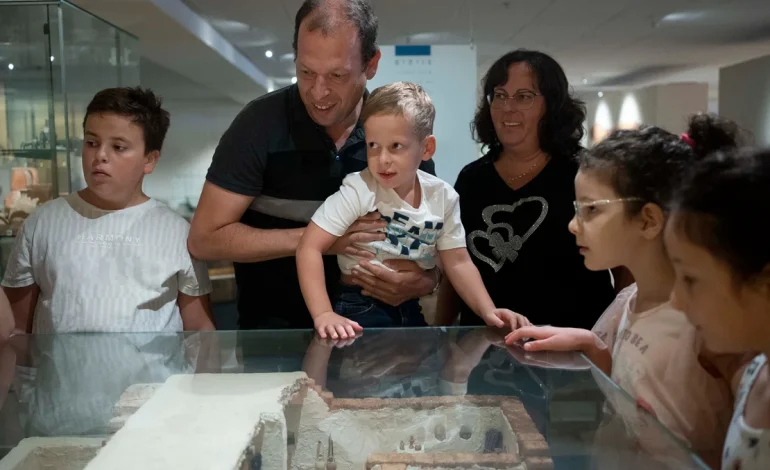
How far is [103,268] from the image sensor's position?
1.82m

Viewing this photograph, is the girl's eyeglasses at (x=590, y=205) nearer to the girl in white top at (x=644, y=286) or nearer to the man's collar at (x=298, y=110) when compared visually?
the girl in white top at (x=644, y=286)

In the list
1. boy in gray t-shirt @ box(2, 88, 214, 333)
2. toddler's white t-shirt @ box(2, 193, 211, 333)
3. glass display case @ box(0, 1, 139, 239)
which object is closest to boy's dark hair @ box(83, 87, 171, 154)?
Result: boy in gray t-shirt @ box(2, 88, 214, 333)

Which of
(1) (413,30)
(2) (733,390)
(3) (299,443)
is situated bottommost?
(3) (299,443)

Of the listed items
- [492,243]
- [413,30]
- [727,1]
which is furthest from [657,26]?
[492,243]

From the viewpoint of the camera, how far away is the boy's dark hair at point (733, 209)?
0.91 m

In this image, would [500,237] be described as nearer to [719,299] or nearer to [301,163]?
[301,163]

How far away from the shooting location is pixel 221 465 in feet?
3.29

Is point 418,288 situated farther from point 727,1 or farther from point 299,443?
point 727,1

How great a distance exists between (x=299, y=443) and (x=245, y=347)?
13.0 inches

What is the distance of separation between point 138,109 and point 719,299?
1582mm

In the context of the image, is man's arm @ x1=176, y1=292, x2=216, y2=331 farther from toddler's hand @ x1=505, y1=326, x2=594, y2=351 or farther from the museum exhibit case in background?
the museum exhibit case in background

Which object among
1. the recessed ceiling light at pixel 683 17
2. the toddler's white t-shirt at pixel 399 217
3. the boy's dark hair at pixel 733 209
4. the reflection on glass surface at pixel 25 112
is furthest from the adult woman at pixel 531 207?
the recessed ceiling light at pixel 683 17

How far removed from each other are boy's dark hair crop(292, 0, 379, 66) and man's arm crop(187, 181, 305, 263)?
0.46 metres

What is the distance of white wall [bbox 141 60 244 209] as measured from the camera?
21.5ft
